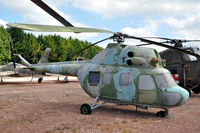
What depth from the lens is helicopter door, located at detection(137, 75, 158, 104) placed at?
9570 mm

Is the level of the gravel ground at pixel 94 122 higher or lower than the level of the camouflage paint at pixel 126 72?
lower

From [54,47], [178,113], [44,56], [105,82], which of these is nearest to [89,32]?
[105,82]

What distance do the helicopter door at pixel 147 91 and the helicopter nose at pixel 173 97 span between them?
349 millimetres

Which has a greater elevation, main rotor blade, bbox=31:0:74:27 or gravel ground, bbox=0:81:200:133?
main rotor blade, bbox=31:0:74:27

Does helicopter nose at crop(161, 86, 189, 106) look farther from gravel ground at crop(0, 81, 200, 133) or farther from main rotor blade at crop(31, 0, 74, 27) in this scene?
main rotor blade at crop(31, 0, 74, 27)

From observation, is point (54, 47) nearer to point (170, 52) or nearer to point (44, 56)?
point (44, 56)

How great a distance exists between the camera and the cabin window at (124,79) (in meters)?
10.1

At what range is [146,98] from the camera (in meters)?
9.69

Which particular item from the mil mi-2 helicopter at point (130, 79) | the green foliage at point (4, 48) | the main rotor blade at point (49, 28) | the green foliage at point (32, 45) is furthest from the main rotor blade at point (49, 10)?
the green foliage at point (4, 48)

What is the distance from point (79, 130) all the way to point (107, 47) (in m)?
4.80

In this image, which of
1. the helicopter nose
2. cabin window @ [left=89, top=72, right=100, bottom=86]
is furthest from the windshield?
cabin window @ [left=89, top=72, right=100, bottom=86]

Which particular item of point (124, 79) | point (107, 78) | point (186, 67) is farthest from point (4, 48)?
point (124, 79)

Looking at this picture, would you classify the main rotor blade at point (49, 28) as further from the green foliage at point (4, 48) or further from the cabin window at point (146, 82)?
the green foliage at point (4, 48)

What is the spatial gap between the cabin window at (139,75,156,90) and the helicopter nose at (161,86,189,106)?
0.56m
